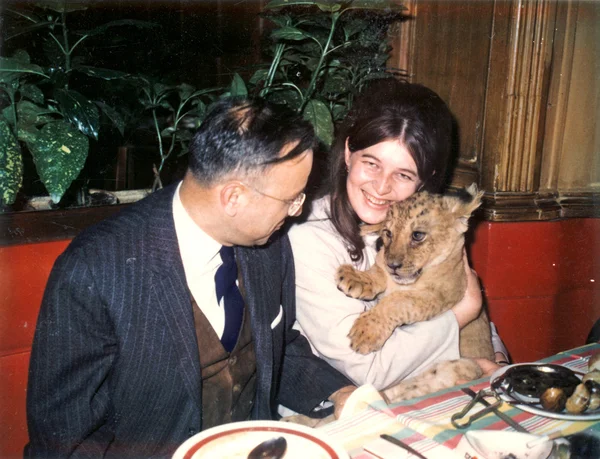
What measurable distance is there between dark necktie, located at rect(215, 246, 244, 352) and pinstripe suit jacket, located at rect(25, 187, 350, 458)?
18 cm

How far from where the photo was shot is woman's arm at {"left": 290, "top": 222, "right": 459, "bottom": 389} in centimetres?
193

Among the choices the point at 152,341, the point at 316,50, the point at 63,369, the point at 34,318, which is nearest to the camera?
the point at 63,369

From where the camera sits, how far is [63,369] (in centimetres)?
133

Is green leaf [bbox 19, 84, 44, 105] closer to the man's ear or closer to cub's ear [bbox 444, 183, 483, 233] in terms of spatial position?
the man's ear

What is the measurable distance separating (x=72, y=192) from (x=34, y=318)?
0.61m

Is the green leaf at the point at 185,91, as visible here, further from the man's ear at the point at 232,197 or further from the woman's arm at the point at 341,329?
the man's ear at the point at 232,197

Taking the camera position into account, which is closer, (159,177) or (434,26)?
(159,177)

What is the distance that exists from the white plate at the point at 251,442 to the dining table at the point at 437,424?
12 cm

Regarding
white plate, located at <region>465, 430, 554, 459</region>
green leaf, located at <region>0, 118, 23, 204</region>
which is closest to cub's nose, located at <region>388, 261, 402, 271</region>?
white plate, located at <region>465, 430, 554, 459</region>

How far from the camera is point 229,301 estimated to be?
165cm

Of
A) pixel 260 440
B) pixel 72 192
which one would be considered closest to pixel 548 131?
pixel 72 192

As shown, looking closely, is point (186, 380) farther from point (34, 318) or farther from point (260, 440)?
point (34, 318)

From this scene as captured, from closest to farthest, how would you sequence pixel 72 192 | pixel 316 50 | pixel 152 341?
1. pixel 152 341
2. pixel 72 192
3. pixel 316 50

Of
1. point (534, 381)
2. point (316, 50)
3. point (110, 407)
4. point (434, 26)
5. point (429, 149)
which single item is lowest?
point (110, 407)
